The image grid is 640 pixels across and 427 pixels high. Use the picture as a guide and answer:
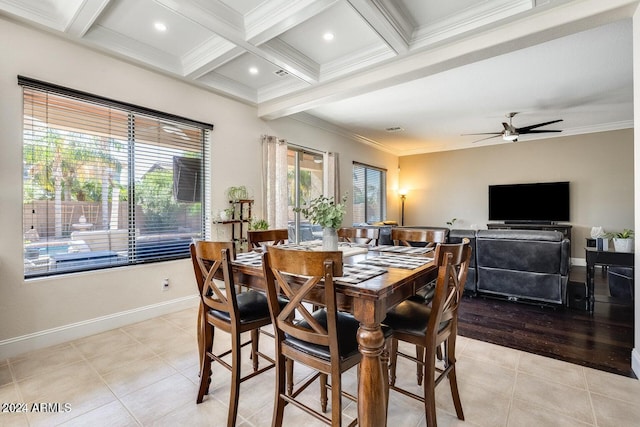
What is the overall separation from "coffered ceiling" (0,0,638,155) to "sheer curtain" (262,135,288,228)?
0.48 metres

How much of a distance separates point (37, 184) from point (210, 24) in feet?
6.51

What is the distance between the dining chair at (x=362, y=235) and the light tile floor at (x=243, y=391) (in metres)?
1.11

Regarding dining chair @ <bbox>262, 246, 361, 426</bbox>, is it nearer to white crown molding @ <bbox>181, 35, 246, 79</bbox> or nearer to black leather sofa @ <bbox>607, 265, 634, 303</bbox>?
white crown molding @ <bbox>181, 35, 246, 79</bbox>

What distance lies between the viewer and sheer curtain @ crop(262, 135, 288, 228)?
4461 mm

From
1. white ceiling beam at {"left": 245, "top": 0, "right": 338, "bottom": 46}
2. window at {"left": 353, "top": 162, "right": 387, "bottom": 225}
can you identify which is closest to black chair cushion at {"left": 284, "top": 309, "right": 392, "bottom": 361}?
white ceiling beam at {"left": 245, "top": 0, "right": 338, "bottom": 46}

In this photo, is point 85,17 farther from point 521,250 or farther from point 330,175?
point 521,250

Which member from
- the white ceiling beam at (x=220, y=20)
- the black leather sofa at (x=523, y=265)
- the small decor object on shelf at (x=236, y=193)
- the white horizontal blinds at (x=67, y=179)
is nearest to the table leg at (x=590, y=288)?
the black leather sofa at (x=523, y=265)

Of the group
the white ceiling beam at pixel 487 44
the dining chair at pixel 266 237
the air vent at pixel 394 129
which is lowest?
the dining chair at pixel 266 237

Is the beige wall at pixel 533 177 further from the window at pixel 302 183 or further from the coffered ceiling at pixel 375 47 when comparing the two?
the window at pixel 302 183

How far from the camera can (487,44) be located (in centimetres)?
256

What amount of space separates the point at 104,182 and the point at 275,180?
218 centimetres

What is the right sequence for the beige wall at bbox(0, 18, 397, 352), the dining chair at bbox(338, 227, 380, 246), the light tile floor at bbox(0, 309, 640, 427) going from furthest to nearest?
the dining chair at bbox(338, 227, 380, 246)
the beige wall at bbox(0, 18, 397, 352)
the light tile floor at bbox(0, 309, 640, 427)

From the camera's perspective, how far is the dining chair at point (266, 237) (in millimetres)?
2648

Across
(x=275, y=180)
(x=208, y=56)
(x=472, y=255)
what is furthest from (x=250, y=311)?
(x=472, y=255)
